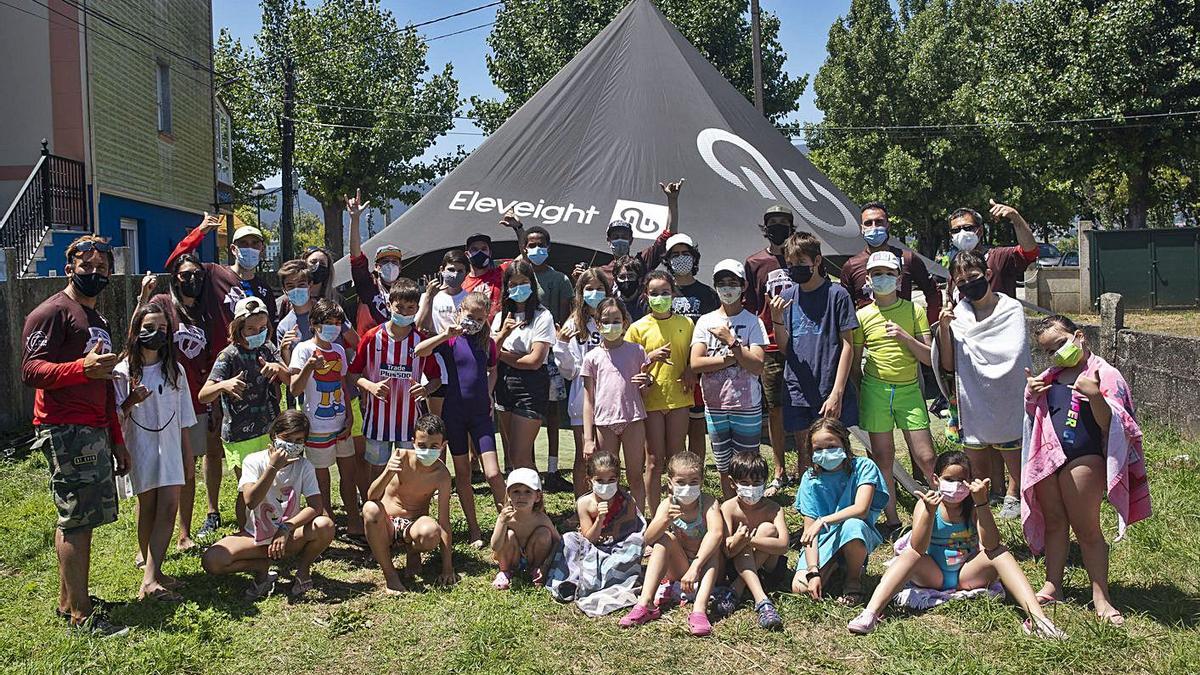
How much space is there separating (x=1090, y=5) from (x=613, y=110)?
1419cm

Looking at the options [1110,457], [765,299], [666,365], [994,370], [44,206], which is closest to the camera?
[1110,457]

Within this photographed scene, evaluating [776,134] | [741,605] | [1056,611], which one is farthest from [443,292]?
[776,134]

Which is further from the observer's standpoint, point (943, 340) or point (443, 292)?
point (443, 292)

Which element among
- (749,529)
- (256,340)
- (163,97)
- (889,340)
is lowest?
(749,529)

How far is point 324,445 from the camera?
210 inches

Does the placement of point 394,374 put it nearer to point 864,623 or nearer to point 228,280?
point 228,280

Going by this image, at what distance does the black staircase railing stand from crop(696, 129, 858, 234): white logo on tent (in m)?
8.53

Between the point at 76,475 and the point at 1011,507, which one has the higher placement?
the point at 76,475

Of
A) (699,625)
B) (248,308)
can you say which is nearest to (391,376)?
(248,308)

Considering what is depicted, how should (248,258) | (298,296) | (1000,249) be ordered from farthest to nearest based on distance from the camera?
1. (1000,249)
2. (248,258)
3. (298,296)

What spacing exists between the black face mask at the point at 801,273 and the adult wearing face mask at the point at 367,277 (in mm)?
2871

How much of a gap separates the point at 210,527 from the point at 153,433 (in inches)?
47.9

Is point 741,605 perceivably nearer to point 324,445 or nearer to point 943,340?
point 943,340

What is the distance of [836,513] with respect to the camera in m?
4.61
